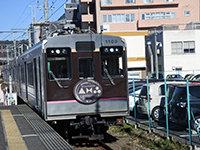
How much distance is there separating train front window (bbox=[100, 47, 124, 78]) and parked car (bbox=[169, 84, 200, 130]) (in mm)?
2041

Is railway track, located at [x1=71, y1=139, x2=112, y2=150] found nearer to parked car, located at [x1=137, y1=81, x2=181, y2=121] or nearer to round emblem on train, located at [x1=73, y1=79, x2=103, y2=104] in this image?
round emblem on train, located at [x1=73, y1=79, x2=103, y2=104]

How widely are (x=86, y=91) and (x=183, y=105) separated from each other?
9.91 ft

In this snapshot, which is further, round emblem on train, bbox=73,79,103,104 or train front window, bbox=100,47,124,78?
train front window, bbox=100,47,124,78

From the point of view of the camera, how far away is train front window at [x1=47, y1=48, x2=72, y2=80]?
9672mm

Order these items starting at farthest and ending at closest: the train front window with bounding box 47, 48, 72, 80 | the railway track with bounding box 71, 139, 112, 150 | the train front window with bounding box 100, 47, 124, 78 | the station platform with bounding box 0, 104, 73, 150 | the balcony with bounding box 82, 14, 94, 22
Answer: the balcony with bounding box 82, 14, 94, 22 → the railway track with bounding box 71, 139, 112, 150 → the train front window with bounding box 100, 47, 124, 78 → the train front window with bounding box 47, 48, 72, 80 → the station platform with bounding box 0, 104, 73, 150

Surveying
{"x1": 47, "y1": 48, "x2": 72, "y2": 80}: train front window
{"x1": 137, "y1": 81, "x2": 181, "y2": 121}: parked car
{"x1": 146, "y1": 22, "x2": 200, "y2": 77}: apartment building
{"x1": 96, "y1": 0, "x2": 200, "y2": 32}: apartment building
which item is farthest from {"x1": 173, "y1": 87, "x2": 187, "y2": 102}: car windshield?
{"x1": 96, "y1": 0, "x2": 200, "y2": 32}: apartment building

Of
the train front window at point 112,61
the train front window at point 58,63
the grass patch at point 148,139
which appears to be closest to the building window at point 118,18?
the grass patch at point 148,139

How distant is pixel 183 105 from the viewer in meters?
10.3

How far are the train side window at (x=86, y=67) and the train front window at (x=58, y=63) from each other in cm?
32

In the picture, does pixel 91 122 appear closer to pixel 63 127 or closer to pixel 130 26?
pixel 63 127

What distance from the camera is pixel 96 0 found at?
49.0 metres

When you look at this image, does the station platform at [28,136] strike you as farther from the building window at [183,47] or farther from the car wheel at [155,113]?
the building window at [183,47]

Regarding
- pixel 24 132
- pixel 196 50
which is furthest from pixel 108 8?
pixel 24 132

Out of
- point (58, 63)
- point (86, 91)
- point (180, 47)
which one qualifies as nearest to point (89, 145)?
point (86, 91)
